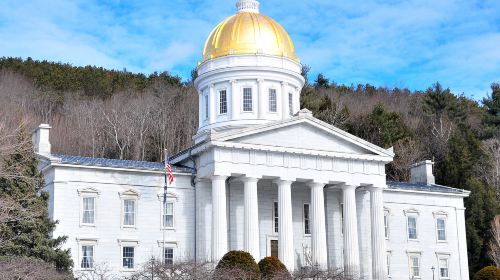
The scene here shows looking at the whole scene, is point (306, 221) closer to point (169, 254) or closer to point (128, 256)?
point (169, 254)

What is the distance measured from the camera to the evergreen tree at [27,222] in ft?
131

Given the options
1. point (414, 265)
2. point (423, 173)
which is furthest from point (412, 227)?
point (423, 173)

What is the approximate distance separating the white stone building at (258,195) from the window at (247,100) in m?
0.08

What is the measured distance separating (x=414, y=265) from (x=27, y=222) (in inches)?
1213

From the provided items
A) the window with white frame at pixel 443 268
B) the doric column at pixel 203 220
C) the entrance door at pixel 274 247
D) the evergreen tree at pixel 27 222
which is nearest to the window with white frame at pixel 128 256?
the doric column at pixel 203 220

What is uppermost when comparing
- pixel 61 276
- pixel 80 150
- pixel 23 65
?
pixel 23 65

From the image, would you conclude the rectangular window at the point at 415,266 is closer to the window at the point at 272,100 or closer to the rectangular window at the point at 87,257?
the window at the point at 272,100

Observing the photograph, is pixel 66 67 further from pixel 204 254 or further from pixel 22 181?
pixel 22 181

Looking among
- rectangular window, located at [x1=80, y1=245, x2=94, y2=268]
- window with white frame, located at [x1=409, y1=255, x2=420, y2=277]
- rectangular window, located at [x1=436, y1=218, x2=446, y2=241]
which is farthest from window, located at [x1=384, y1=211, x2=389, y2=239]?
rectangular window, located at [x1=80, y1=245, x2=94, y2=268]

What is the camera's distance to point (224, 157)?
51750mm

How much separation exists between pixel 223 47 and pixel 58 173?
17.6 metres

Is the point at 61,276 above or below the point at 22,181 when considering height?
below

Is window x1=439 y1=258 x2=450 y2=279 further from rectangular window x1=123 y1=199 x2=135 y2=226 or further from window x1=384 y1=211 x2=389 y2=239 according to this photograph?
rectangular window x1=123 y1=199 x2=135 y2=226

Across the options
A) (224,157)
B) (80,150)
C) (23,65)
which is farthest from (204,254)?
(23,65)
